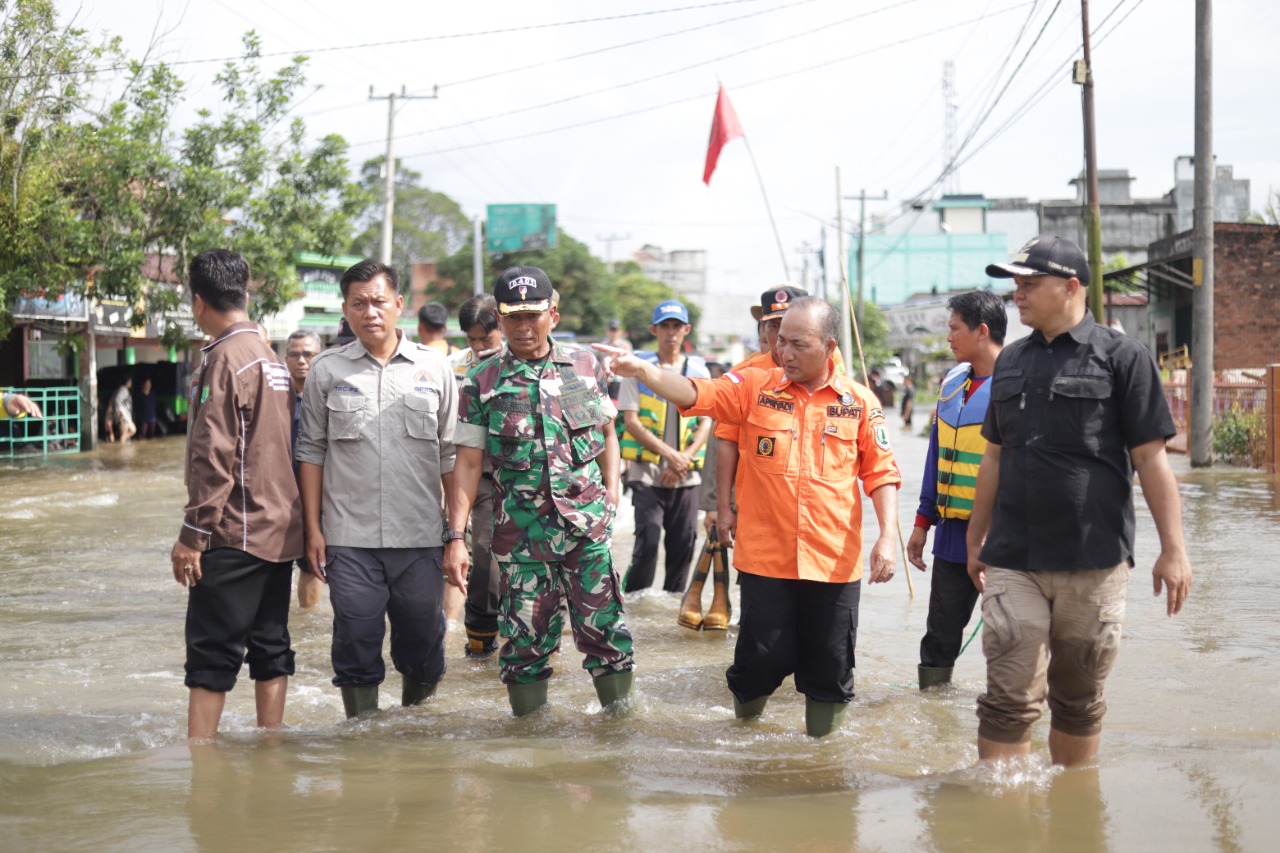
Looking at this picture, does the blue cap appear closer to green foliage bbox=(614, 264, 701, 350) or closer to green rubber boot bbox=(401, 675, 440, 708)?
green rubber boot bbox=(401, 675, 440, 708)

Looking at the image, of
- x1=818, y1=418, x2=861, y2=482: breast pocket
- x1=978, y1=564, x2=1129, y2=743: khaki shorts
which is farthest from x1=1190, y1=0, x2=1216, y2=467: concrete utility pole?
x1=978, y1=564, x2=1129, y2=743: khaki shorts

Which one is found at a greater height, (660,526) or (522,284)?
(522,284)

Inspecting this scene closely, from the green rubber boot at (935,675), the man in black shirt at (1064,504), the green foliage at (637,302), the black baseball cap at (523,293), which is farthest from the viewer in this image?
the green foliage at (637,302)

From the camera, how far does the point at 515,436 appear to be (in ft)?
16.1

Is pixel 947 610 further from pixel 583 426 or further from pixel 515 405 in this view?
pixel 515 405

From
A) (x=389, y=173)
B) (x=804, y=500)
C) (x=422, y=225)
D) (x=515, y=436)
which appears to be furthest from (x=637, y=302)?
(x=804, y=500)

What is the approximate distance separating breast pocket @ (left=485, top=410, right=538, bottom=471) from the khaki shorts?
1.81 metres

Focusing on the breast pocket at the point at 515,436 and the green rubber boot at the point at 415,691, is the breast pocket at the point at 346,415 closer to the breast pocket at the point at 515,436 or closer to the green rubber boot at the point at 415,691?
the breast pocket at the point at 515,436

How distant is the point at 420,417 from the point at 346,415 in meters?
0.29

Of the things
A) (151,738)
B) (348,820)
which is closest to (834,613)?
(348,820)

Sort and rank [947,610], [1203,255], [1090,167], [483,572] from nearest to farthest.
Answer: [947,610], [483,572], [1203,255], [1090,167]

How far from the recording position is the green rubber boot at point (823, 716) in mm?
4855

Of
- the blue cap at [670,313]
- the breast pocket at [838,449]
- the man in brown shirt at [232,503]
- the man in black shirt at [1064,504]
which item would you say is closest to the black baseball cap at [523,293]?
the man in brown shirt at [232,503]

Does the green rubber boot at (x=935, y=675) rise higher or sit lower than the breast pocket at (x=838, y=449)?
lower
